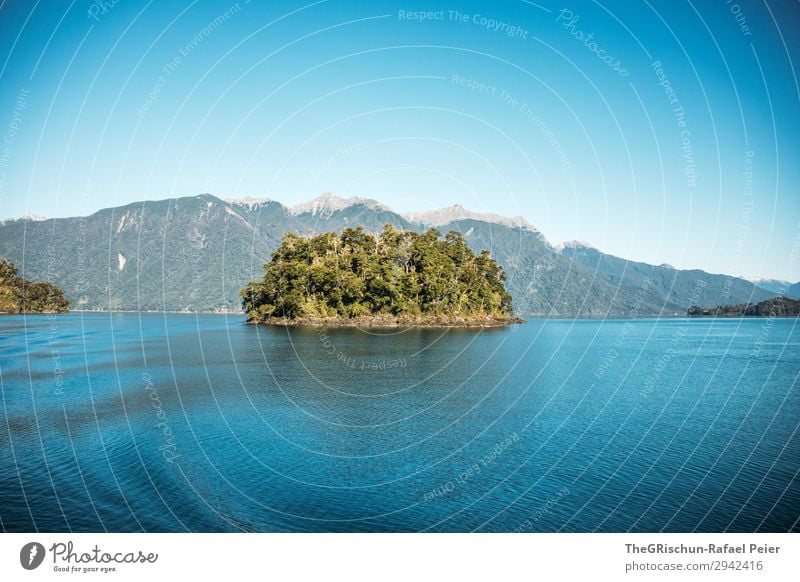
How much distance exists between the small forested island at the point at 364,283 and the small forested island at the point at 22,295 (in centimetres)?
8838

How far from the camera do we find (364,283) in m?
116

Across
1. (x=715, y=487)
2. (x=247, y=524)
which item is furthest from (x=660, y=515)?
(x=247, y=524)

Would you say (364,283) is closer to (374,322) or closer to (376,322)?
(374,322)

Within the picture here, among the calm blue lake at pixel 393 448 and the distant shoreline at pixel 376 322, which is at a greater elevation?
the distant shoreline at pixel 376 322

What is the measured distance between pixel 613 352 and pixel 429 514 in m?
66.6

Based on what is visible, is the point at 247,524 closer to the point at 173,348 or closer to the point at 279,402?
the point at 279,402

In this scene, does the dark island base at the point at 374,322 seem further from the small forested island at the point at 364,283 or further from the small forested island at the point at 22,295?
the small forested island at the point at 22,295
